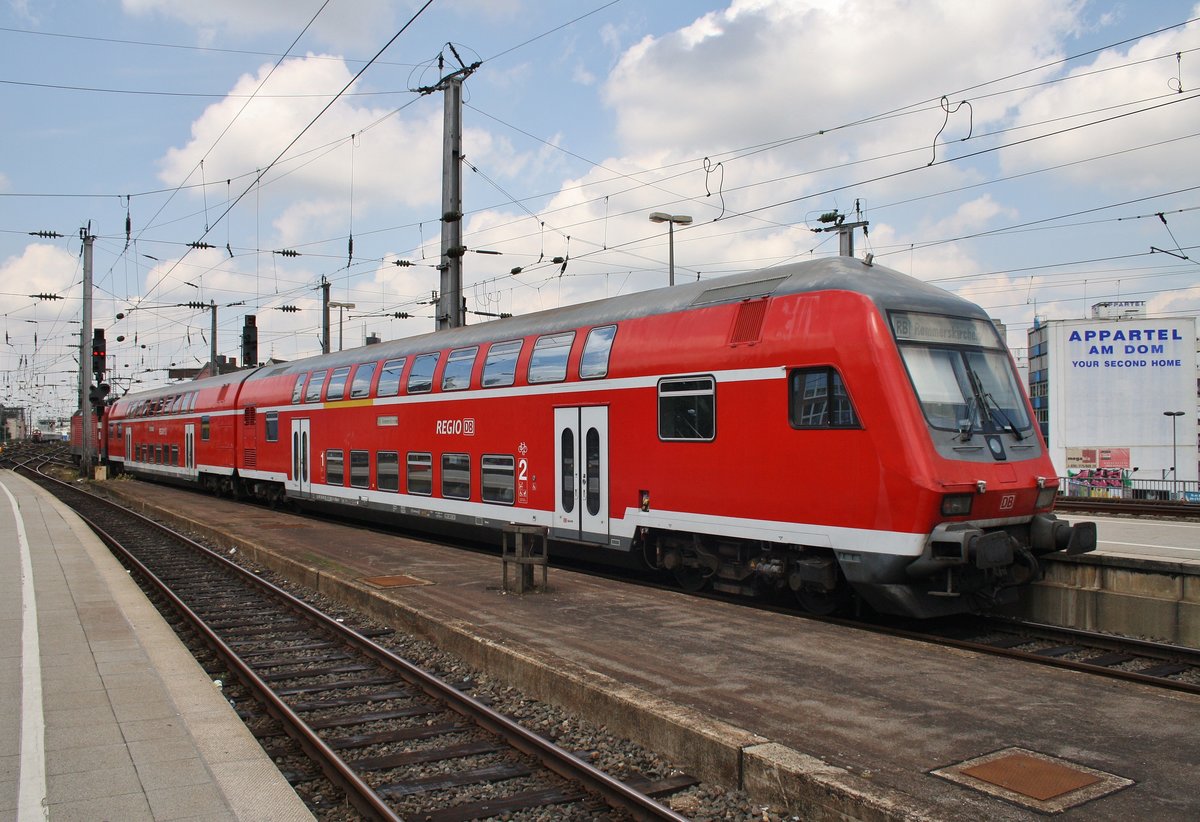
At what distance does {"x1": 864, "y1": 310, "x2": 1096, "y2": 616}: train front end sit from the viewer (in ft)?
26.8

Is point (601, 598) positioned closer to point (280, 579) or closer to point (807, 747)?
point (807, 747)

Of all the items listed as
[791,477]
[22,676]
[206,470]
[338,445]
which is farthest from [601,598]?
[206,470]

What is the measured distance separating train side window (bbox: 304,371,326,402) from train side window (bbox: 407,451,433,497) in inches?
194

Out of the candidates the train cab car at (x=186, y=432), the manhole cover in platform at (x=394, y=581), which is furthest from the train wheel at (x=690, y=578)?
the train cab car at (x=186, y=432)

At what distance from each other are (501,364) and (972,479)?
7608 mm

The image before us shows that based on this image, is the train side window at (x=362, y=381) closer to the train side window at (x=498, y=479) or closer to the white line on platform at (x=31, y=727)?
the train side window at (x=498, y=479)

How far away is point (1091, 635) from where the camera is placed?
28.7ft

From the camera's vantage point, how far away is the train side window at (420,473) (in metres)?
15.9

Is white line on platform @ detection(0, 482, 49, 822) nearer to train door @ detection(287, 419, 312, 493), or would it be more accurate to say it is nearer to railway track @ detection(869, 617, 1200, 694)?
railway track @ detection(869, 617, 1200, 694)

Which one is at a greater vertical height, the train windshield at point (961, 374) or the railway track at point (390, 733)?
the train windshield at point (961, 374)

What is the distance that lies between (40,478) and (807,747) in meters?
48.3

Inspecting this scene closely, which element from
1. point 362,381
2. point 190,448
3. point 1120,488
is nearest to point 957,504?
point 362,381

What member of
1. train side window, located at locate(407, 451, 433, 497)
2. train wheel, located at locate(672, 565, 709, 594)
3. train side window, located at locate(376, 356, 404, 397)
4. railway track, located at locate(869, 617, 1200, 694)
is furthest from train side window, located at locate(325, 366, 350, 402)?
railway track, located at locate(869, 617, 1200, 694)

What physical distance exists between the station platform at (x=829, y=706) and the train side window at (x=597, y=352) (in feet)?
9.54
